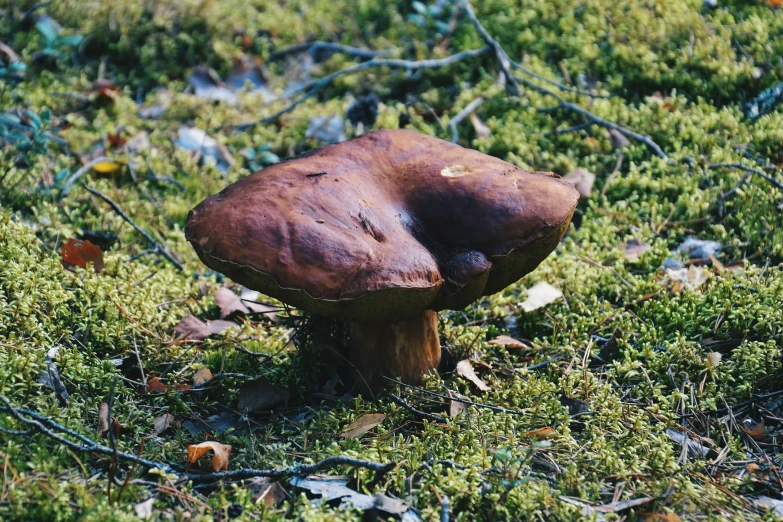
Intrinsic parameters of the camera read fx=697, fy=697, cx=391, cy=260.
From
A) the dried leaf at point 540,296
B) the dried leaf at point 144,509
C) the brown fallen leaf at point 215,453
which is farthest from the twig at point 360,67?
the dried leaf at point 144,509

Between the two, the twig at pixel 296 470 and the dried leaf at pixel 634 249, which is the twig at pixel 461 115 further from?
the twig at pixel 296 470

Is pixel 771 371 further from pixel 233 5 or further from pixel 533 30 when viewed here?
pixel 233 5

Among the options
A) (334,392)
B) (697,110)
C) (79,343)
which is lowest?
(334,392)

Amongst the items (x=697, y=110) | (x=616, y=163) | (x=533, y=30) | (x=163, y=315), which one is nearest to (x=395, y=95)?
(x=533, y=30)

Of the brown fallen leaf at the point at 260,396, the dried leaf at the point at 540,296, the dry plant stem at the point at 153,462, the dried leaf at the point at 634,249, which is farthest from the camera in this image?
the dried leaf at the point at 634,249

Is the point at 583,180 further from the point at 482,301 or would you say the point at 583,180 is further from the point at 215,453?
the point at 215,453

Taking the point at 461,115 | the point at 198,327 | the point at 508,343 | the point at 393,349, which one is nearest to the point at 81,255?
the point at 198,327
